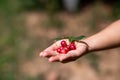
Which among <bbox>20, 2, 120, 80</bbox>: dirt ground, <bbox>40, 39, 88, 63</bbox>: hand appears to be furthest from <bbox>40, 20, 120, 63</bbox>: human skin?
<bbox>20, 2, 120, 80</bbox>: dirt ground

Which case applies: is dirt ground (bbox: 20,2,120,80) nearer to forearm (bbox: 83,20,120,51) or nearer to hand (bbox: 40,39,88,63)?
forearm (bbox: 83,20,120,51)

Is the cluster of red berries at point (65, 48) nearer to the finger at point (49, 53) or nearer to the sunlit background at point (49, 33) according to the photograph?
the finger at point (49, 53)

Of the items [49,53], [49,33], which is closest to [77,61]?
[49,33]

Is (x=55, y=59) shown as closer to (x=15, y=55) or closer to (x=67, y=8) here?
(x=15, y=55)

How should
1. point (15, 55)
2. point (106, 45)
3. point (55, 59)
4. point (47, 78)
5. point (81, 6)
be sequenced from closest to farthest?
point (55, 59) < point (106, 45) < point (47, 78) < point (15, 55) < point (81, 6)

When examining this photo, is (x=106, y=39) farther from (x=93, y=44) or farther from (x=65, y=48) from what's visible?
(x=65, y=48)

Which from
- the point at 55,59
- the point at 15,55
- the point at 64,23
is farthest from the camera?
the point at 64,23

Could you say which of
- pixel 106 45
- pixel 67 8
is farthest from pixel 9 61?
pixel 106 45

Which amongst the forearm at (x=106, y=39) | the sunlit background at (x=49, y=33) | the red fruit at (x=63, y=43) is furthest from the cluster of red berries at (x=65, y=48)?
the sunlit background at (x=49, y=33)
